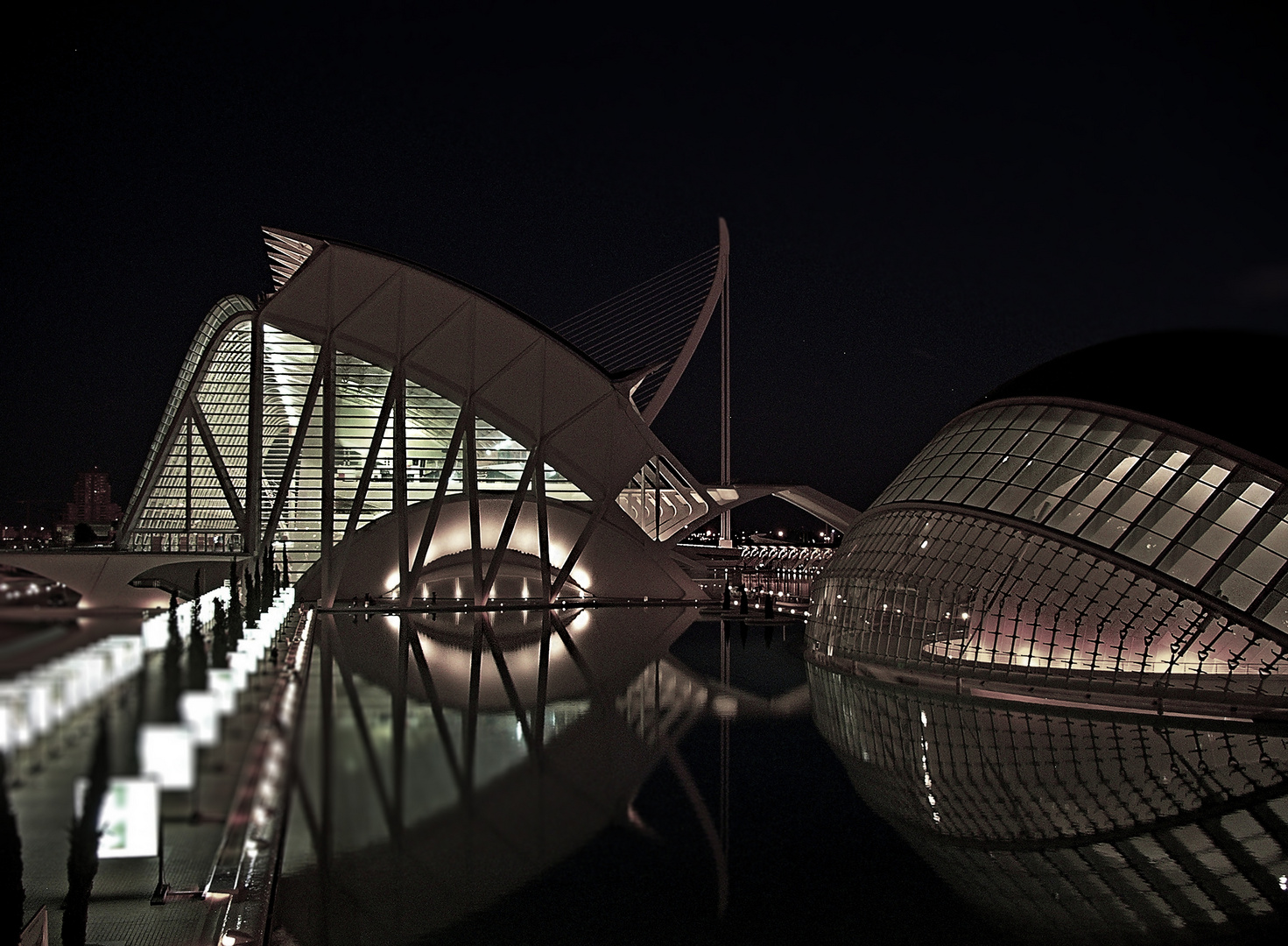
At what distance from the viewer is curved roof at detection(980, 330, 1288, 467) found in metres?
19.0

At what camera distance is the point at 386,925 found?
26.9 ft

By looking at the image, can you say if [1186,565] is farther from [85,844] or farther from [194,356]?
[194,356]

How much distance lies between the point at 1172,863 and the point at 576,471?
1300 inches

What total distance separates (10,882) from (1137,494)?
17.1m

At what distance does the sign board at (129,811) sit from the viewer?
5.23 m

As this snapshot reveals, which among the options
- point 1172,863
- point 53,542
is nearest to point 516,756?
point 1172,863

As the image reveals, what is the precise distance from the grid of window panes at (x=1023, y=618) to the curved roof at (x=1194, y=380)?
10.4 ft

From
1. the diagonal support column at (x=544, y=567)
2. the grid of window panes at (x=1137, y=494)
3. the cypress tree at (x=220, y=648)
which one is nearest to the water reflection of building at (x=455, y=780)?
the cypress tree at (x=220, y=648)

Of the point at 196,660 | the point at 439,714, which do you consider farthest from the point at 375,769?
the point at 439,714

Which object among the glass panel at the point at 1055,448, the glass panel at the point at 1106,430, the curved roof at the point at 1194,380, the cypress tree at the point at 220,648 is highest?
the curved roof at the point at 1194,380

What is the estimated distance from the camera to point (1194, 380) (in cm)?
2012

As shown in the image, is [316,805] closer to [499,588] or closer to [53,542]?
[499,588]

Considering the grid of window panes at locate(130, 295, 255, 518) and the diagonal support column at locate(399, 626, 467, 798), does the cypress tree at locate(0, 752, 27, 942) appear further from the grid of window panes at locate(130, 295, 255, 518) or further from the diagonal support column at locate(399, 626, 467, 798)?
the grid of window panes at locate(130, 295, 255, 518)

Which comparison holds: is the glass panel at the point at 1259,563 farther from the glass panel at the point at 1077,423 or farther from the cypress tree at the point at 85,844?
the cypress tree at the point at 85,844
